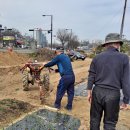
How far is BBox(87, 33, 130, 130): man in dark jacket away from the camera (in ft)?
18.8

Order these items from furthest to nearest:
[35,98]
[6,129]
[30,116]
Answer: [35,98] → [30,116] → [6,129]

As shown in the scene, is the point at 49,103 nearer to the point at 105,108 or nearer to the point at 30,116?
the point at 30,116

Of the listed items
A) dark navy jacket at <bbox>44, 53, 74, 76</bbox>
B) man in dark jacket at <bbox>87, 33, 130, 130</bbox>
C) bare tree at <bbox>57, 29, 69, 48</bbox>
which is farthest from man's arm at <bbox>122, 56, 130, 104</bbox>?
bare tree at <bbox>57, 29, 69, 48</bbox>

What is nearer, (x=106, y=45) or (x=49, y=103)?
(x=106, y=45)

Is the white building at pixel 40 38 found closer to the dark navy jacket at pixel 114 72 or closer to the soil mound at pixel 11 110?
the soil mound at pixel 11 110

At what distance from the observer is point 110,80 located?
5715 millimetres

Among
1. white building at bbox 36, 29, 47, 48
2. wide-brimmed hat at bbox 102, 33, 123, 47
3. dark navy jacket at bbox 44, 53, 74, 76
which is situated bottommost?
white building at bbox 36, 29, 47, 48

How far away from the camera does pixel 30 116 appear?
791 cm

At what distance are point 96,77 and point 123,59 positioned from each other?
517mm

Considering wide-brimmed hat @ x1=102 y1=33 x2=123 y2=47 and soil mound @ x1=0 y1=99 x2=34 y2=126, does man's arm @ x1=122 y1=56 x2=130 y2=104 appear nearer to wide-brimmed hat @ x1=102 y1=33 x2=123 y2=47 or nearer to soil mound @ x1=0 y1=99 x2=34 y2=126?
wide-brimmed hat @ x1=102 y1=33 x2=123 y2=47

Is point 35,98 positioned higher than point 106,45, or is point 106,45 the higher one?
point 106,45

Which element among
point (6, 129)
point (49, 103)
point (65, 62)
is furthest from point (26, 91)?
point (6, 129)

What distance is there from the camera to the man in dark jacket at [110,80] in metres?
5.72

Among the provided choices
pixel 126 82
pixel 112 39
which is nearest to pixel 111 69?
pixel 126 82
